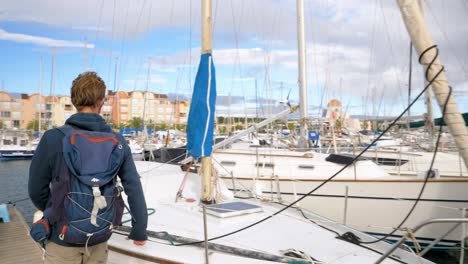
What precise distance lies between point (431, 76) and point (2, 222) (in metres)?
8.13

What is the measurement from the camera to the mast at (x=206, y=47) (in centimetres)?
443

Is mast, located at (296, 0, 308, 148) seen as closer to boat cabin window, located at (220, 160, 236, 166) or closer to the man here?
boat cabin window, located at (220, 160, 236, 166)

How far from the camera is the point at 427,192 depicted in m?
7.57

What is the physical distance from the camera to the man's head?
216cm

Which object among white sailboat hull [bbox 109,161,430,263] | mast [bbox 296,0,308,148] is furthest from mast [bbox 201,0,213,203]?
mast [bbox 296,0,308,148]

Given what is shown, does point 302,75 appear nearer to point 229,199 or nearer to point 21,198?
point 229,199

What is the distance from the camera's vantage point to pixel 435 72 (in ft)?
9.00

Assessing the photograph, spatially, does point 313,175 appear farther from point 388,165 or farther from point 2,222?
point 2,222

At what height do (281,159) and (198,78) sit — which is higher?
(198,78)

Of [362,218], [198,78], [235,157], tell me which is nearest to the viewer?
[198,78]

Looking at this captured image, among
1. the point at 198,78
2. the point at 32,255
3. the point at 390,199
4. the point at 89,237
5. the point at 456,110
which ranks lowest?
the point at 32,255

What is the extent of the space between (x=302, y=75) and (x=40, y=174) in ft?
33.5

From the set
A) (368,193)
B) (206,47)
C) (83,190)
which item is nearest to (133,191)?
(83,190)

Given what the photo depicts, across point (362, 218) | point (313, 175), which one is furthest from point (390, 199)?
point (313, 175)
